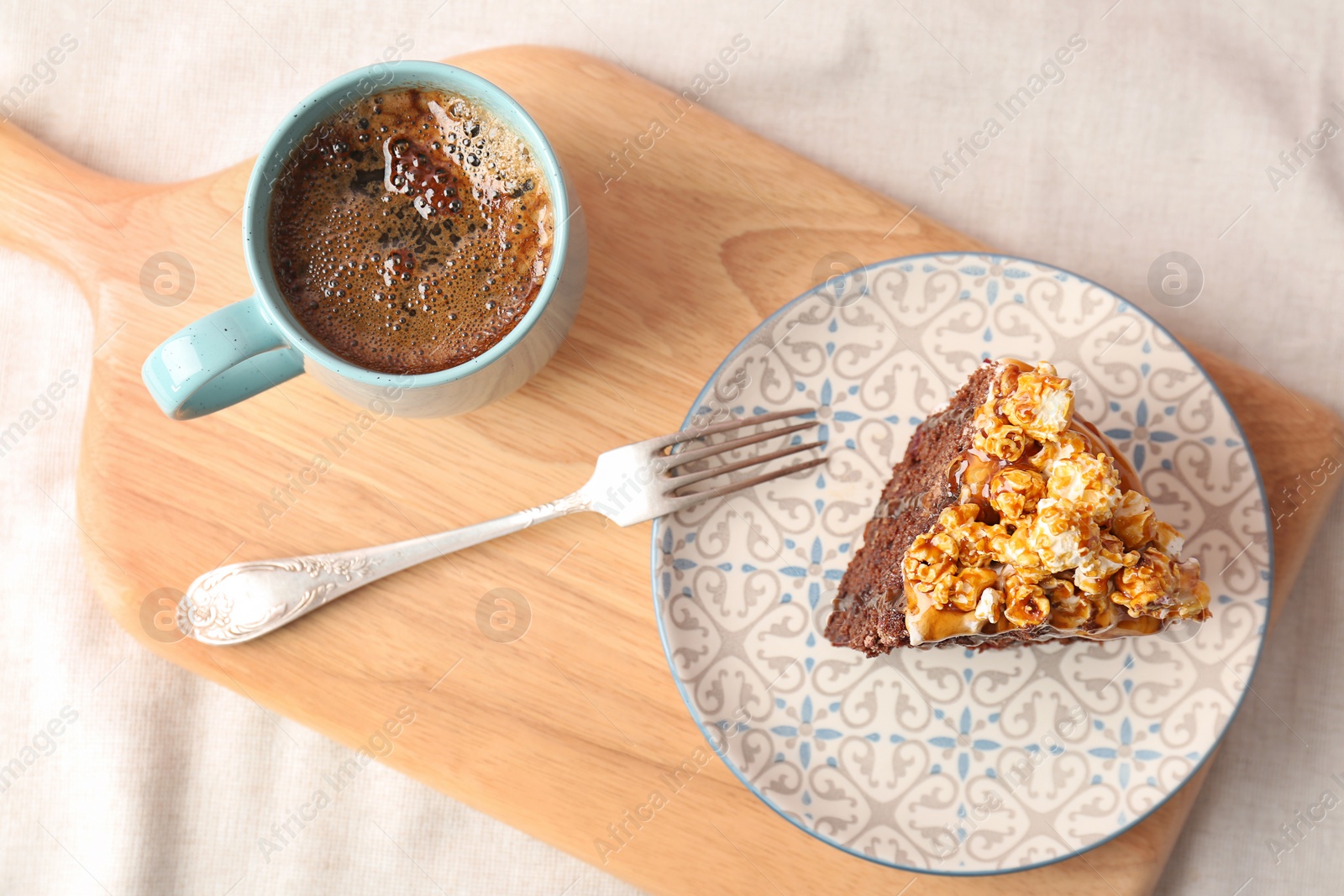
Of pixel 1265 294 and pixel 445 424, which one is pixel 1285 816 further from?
pixel 445 424

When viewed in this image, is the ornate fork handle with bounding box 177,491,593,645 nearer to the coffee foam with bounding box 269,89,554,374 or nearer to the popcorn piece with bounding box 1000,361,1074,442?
the coffee foam with bounding box 269,89,554,374

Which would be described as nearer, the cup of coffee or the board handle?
the cup of coffee

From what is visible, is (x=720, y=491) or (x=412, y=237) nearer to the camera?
(x=412, y=237)

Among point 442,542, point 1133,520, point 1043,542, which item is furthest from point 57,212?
point 1133,520

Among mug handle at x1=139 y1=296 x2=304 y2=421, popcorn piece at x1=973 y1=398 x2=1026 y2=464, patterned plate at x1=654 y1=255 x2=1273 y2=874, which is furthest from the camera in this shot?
patterned plate at x1=654 y1=255 x2=1273 y2=874

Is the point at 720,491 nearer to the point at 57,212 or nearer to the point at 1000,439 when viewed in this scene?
the point at 1000,439

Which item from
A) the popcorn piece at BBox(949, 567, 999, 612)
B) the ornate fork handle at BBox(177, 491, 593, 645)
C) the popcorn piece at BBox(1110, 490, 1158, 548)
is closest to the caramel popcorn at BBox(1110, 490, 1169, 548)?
the popcorn piece at BBox(1110, 490, 1158, 548)

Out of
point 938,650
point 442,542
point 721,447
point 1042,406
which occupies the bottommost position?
point 442,542
